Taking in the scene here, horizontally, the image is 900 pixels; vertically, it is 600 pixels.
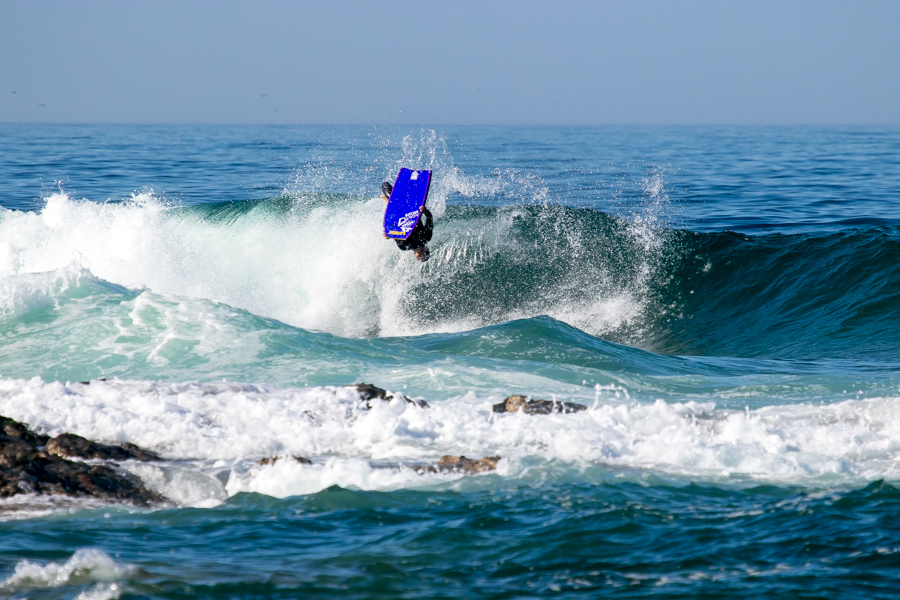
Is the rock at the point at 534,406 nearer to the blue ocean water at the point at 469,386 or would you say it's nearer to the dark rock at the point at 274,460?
the blue ocean water at the point at 469,386

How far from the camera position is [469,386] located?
875 centimetres

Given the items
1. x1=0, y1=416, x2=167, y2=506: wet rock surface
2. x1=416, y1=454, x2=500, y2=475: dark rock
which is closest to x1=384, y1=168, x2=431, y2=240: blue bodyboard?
x1=416, y1=454, x2=500, y2=475: dark rock

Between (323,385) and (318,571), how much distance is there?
13.9 feet

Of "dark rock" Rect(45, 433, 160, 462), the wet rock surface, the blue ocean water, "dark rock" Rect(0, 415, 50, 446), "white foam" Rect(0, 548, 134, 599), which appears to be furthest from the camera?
"dark rock" Rect(0, 415, 50, 446)

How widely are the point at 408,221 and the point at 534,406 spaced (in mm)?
3825

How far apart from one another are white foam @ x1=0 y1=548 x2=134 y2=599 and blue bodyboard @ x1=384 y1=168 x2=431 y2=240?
21.0 feet

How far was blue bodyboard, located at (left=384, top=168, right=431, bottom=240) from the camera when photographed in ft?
33.9

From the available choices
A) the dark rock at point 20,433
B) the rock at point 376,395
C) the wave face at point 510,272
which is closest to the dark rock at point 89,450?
the dark rock at point 20,433

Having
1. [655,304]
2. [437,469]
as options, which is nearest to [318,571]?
[437,469]

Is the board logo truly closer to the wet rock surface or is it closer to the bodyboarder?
the bodyboarder

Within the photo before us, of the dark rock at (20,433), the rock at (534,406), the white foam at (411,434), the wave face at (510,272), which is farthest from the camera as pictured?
the wave face at (510,272)

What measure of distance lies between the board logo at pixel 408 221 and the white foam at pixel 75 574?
6380mm

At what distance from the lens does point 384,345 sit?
10945 mm

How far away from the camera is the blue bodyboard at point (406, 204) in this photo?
10.3m
